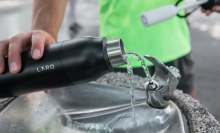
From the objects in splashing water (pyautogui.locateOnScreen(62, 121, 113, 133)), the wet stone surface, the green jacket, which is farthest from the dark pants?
splashing water (pyautogui.locateOnScreen(62, 121, 113, 133))

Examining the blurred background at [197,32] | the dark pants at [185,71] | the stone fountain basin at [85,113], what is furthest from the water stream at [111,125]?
the blurred background at [197,32]

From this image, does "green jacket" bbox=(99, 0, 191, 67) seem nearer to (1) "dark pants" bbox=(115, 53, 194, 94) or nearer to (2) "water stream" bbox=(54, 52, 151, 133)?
(1) "dark pants" bbox=(115, 53, 194, 94)

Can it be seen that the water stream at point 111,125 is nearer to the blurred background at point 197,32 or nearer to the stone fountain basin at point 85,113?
the stone fountain basin at point 85,113

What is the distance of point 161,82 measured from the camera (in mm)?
475

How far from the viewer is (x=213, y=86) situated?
5.60 feet

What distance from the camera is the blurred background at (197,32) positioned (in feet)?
5.47

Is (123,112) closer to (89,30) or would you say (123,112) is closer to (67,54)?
(67,54)

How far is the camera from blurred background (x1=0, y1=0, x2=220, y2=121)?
5.47ft

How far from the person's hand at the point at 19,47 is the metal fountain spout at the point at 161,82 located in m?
0.19

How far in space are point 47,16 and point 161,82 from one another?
1.11ft

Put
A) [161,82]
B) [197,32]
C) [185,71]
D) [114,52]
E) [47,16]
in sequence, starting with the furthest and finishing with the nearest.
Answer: [197,32] < [185,71] < [47,16] < [161,82] < [114,52]

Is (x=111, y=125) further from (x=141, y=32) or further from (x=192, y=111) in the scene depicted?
(x=141, y=32)

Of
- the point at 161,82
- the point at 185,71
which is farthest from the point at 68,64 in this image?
the point at 185,71

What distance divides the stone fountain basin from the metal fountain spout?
0.03 metres
